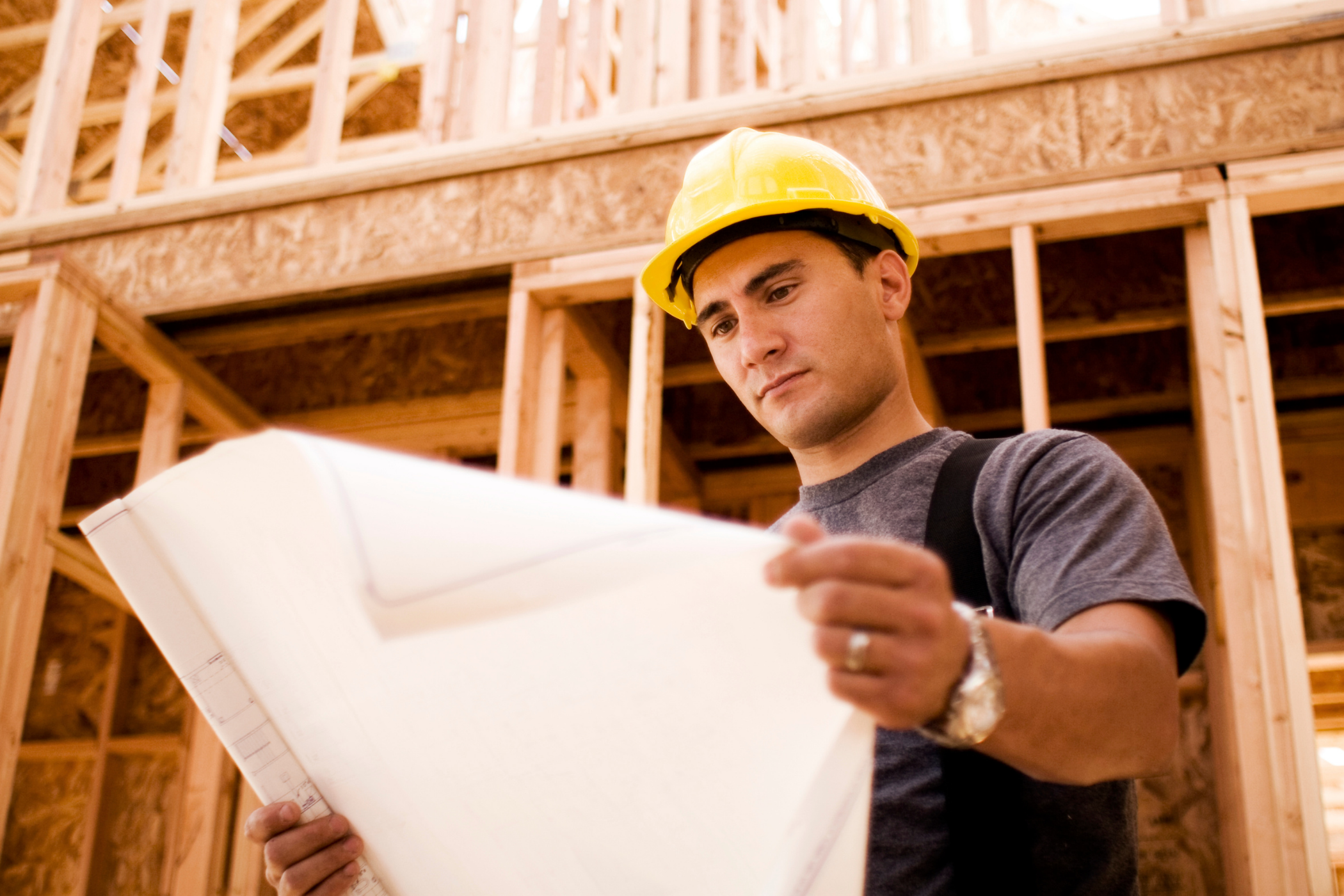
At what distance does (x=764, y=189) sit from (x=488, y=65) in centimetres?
236

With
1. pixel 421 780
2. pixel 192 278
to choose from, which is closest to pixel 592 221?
pixel 192 278

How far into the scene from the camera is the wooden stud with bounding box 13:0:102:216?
3.98 m

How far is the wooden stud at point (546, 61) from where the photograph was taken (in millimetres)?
3682

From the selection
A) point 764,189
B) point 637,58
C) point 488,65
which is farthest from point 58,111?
point 764,189

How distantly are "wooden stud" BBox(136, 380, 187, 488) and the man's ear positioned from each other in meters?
3.04

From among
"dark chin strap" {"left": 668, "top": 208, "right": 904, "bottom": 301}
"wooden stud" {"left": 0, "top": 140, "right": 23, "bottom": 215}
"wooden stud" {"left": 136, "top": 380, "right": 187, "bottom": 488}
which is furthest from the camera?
"wooden stud" {"left": 0, "top": 140, "right": 23, "bottom": 215}

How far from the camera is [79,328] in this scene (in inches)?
136

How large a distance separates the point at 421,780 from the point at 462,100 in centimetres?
319

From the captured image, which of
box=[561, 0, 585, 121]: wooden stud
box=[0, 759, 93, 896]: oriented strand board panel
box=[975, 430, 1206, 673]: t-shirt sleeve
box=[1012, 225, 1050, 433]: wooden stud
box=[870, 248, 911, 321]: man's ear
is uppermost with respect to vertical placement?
box=[561, 0, 585, 121]: wooden stud

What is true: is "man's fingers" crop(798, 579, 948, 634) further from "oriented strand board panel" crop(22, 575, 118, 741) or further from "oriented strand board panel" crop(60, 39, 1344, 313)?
"oriented strand board panel" crop(22, 575, 118, 741)

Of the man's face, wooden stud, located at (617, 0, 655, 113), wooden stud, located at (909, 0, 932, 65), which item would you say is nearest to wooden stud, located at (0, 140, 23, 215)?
wooden stud, located at (617, 0, 655, 113)

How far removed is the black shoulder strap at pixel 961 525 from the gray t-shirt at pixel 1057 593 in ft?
0.04

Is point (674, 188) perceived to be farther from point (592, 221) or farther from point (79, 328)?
point (79, 328)

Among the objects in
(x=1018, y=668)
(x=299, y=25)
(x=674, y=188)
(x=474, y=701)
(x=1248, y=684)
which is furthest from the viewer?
(x=299, y=25)
